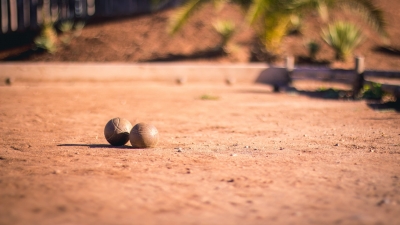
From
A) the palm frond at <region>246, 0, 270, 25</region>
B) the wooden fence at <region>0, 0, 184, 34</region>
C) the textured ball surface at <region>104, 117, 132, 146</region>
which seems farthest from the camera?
the wooden fence at <region>0, 0, 184, 34</region>

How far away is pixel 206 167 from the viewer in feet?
18.2

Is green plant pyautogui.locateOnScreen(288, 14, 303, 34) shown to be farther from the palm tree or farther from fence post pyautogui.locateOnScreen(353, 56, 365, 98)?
fence post pyautogui.locateOnScreen(353, 56, 365, 98)

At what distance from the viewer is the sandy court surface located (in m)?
4.05

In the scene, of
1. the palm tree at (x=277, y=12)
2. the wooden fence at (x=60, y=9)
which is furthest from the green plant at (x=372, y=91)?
the wooden fence at (x=60, y=9)

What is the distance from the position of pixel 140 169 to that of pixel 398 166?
112 inches

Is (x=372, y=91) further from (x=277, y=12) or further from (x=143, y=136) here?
(x=143, y=136)

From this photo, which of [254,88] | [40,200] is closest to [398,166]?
[40,200]

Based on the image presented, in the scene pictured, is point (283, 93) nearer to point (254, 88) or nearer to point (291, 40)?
point (254, 88)

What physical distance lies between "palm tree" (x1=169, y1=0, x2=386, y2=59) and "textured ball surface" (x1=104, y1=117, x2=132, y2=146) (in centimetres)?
1054

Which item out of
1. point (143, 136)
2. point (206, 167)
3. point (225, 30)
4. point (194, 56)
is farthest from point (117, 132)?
point (194, 56)

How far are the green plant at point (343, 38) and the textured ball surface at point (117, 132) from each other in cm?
1403

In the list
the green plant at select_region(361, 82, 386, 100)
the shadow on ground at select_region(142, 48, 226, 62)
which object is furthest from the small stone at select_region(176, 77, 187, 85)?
the green plant at select_region(361, 82, 386, 100)

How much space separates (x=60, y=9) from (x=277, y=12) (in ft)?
36.3

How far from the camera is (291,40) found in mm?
22125
